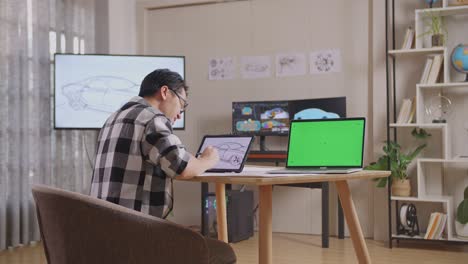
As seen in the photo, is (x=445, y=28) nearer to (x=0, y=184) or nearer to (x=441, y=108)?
(x=441, y=108)

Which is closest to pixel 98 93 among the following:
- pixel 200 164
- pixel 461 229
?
pixel 200 164

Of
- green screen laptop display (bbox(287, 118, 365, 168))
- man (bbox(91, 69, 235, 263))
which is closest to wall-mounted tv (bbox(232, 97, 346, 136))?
green screen laptop display (bbox(287, 118, 365, 168))

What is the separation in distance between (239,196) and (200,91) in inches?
49.5

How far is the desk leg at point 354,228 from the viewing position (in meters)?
2.82

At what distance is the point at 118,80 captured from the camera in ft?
15.9

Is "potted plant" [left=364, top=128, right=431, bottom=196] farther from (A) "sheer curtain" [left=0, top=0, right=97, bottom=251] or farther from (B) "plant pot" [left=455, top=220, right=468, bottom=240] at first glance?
(A) "sheer curtain" [left=0, top=0, right=97, bottom=251]

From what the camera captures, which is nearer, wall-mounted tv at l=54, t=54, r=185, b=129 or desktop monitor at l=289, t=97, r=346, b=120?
wall-mounted tv at l=54, t=54, r=185, b=129

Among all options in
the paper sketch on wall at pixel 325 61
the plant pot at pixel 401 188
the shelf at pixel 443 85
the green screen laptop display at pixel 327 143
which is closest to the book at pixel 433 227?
the plant pot at pixel 401 188

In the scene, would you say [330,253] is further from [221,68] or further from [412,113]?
[221,68]

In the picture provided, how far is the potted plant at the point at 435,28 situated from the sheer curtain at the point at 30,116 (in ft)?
9.77

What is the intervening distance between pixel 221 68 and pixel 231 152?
3055mm

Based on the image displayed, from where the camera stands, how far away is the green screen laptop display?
2.52m

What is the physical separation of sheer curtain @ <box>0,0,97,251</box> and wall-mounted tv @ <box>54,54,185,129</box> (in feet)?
0.47

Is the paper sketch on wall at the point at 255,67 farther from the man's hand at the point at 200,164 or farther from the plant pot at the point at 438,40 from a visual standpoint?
the man's hand at the point at 200,164
